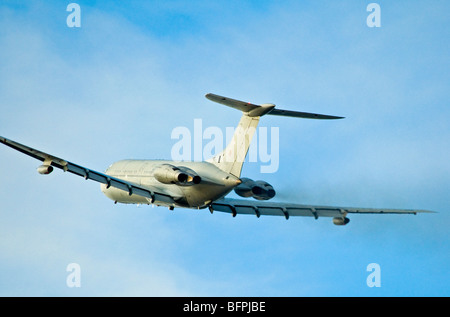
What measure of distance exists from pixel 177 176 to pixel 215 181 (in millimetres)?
2635

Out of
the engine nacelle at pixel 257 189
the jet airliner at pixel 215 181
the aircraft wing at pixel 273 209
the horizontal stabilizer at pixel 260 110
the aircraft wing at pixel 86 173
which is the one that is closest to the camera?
the aircraft wing at pixel 86 173

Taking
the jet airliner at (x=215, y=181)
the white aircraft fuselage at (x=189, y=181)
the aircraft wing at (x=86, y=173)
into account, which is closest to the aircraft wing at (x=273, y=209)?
Result: the jet airliner at (x=215, y=181)

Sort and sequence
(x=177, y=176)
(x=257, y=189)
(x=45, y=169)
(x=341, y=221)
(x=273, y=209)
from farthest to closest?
(x=273, y=209) < (x=341, y=221) < (x=257, y=189) < (x=177, y=176) < (x=45, y=169)

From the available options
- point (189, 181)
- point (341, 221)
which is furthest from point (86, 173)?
point (341, 221)

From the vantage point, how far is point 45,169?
168 ft

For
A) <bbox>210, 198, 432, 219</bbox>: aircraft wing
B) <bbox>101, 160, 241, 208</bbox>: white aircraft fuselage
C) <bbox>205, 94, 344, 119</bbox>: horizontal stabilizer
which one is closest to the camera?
<bbox>205, 94, 344, 119</bbox>: horizontal stabilizer

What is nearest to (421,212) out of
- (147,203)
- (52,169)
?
(147,203)

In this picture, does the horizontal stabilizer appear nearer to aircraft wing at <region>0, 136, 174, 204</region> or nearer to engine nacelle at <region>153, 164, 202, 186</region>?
engine nacelle at <region>153, 164, 202, 186</region>

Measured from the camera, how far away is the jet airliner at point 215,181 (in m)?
54.5

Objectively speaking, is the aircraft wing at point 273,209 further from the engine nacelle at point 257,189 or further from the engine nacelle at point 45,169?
the engine nacelle at point 45,169

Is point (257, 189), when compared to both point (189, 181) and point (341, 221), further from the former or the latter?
point (341, 221)

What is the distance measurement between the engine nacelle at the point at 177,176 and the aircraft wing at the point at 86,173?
8.60 ft

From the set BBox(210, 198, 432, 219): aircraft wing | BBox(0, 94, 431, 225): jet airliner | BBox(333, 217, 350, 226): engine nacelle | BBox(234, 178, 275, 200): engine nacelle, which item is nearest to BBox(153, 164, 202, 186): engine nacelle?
BBox(0, 94, 431, 225): jet airliner

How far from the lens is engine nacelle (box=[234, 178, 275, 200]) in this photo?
60.2m
